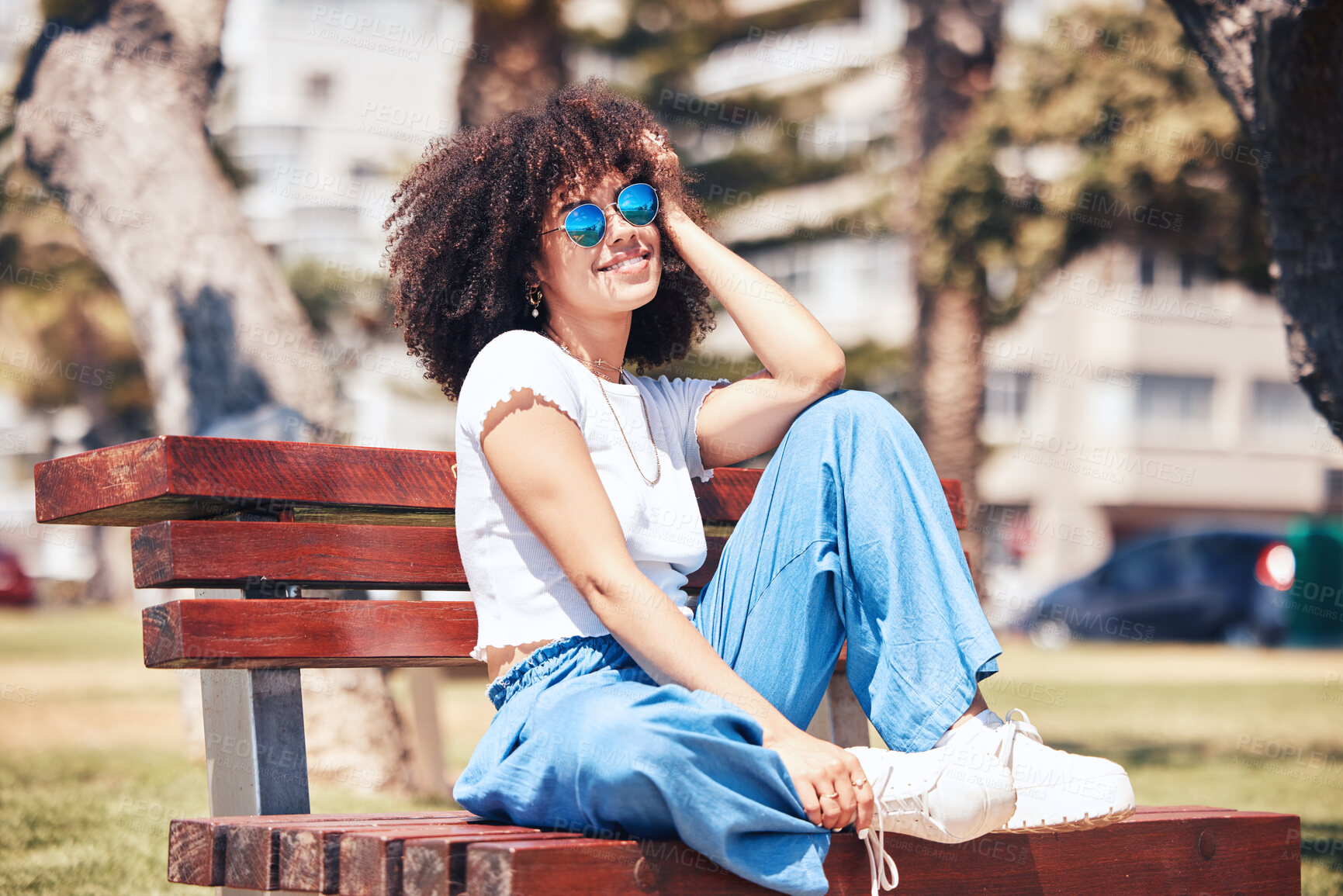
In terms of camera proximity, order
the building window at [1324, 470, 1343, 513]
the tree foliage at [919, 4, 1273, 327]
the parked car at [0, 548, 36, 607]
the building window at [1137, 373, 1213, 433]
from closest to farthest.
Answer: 1. the tree foliage at [919, 4, 1273, 327]
2. the parked car at [0, 548, 36, 607]
3. the building window at [1137, 373, 1213, 433]
4. the building window at [1324, 470, 1343, 513]

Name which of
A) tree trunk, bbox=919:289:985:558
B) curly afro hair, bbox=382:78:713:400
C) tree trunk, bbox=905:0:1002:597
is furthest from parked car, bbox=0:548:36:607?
curly afro hair, bbox=382:78:713:400

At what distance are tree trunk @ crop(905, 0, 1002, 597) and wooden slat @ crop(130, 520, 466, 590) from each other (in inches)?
453

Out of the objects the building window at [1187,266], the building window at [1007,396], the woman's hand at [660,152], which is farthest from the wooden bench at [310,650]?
the building window at [1007,396]

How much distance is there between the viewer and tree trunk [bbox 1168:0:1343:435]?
3.68 m

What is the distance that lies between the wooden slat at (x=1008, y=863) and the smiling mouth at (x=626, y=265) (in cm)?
116

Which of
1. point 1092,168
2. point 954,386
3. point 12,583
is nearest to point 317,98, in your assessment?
point 12,583

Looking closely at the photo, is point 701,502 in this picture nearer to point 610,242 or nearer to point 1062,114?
point 610,242

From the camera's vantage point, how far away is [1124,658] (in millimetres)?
15953

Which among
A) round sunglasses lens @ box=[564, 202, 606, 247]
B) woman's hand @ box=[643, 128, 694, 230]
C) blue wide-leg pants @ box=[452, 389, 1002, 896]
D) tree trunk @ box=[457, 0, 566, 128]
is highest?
tree trunk @ box=[457, 0, 566, 128]

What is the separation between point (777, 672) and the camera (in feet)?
7.51

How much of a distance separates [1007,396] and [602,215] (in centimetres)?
3402

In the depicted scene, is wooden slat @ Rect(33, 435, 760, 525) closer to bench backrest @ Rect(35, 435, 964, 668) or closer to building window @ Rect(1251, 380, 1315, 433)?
bench backrest @ Rect(35, 435, 964, 668)

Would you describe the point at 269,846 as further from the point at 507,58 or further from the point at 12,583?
the point at 12,583

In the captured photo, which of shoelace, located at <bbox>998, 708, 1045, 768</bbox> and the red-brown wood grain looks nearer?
shoelace, located at <bbox>998, 708, 1045, 768</bbox>
